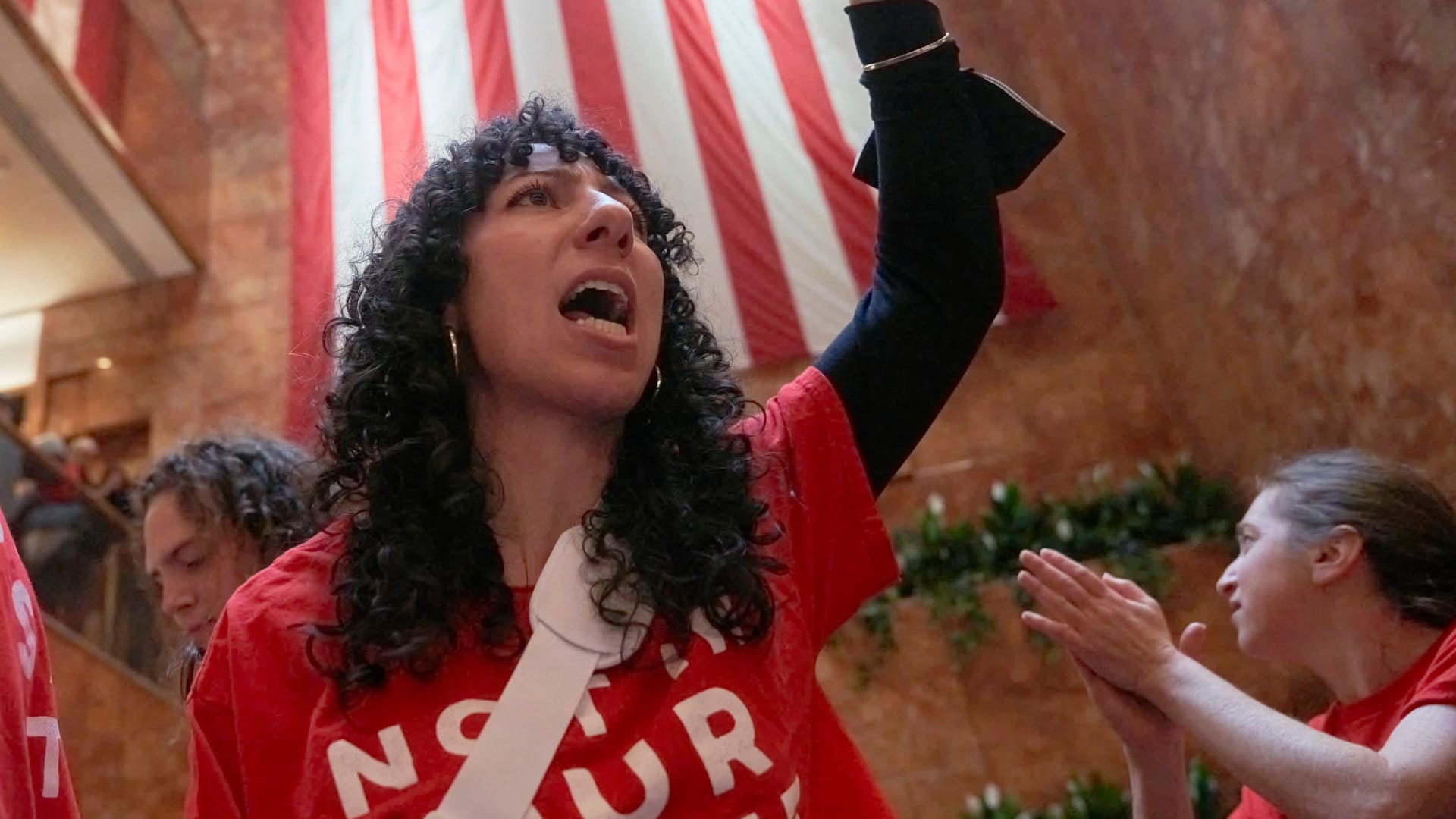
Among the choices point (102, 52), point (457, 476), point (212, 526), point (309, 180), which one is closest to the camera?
point (457, 476)

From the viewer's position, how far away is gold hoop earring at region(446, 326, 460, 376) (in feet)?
3.69

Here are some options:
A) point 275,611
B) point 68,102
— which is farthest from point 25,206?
point 275,611

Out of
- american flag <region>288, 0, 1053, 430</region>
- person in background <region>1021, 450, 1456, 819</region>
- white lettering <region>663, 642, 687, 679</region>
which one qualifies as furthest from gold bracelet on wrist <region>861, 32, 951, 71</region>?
american flag <region>288, 0, 1053, 430</region>

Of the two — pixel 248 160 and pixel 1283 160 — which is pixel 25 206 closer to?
pixel 248 160

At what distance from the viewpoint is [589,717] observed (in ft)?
2.89

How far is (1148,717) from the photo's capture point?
5.16 ft

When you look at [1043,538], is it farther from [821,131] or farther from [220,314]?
[220,314]

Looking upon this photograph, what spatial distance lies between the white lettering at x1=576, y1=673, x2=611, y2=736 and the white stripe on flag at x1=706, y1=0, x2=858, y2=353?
9.75ft

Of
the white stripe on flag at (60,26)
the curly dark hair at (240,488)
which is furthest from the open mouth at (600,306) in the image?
the white stripe on flag at (60,26)

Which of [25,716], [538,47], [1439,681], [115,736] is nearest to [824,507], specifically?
[25,716]

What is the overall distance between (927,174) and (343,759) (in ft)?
2.32

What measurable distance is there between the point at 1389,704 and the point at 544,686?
135cm

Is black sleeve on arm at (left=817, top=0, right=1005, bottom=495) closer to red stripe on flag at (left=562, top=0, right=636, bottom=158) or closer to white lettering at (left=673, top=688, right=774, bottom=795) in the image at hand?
white lettering at (left=673, top=688, right=774, bottom=795)

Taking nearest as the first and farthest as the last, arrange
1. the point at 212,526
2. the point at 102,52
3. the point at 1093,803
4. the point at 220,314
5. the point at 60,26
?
1. the point at 212,526
2. the point at 1093,803
3. the point at 60,26
4. the point at 102,52
5. the point at 220,314
